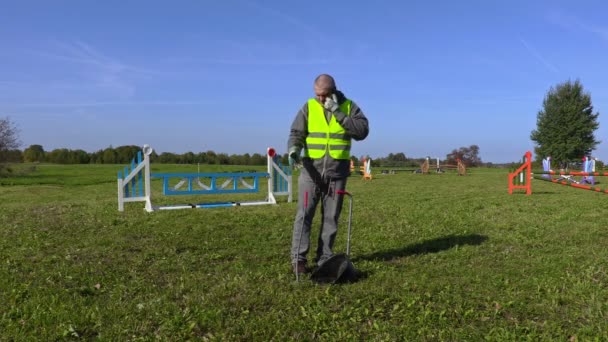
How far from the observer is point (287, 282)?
4773 mm

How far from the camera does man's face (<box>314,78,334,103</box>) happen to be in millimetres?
4848

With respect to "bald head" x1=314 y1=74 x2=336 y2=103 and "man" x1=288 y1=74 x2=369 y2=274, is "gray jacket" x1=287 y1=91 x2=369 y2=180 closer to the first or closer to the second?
"man" x1=288 y1=74 x2=369 y2=274

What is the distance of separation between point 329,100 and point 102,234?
4719 millimetres

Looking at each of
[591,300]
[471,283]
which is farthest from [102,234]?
[591,300]

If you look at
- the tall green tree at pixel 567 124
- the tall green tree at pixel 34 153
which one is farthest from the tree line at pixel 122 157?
the tall green tree at pixel 567 124

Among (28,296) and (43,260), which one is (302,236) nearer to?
(28,296)

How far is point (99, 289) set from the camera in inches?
182

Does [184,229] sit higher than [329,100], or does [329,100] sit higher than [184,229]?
[329,100]

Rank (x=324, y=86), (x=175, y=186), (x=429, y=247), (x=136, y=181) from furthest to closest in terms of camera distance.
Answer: (x=175, y=186)
(x=136, y=181)
(x=429, y=247)
(x=324, y=86)

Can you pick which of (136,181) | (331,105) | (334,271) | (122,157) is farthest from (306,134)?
(122,157)

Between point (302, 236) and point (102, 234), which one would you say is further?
point (102, 234)

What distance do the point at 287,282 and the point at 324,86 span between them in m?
2.05

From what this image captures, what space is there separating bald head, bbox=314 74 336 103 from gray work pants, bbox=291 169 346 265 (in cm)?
83

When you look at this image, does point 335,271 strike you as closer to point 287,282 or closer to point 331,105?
point 287,282
